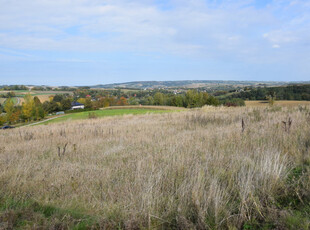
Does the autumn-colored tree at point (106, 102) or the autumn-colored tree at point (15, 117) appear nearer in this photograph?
the autumn-colored tree at point (15, 117)

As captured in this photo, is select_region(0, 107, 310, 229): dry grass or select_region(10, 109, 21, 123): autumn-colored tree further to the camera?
select_region(10, 109, 21, 123): autumn-colored tree

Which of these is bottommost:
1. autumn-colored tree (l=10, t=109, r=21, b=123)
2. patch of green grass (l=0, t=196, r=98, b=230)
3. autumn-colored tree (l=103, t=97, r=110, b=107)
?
autumn-colored tree (l=10, t=109, r=21, b=123)

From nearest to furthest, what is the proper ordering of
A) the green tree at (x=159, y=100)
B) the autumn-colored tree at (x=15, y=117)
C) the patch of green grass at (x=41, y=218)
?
the patch of green grass at (x=41, y=218)
the autumn-colored tree at (x=15, y=117)
the green tree at (x=159, y=100)

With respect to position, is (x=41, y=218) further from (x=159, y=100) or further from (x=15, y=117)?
(x=159, y=100)

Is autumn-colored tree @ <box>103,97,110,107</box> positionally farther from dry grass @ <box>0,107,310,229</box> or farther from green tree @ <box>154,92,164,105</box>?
dry grass @ <box>0,107,310,229</box>

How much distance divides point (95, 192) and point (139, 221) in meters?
1.13

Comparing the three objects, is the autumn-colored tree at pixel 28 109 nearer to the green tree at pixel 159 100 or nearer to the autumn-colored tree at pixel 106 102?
the autumn-colored tree at pixel 106 102

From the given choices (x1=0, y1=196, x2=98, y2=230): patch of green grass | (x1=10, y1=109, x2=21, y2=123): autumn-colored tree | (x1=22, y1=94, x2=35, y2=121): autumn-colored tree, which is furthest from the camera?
(x1=10, y1=109, x2=21, y2=123): autumn-colored tree

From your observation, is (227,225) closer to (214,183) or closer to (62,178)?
(214,183)

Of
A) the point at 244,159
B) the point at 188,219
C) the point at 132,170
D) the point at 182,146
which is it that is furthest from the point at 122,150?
the point at 188,219

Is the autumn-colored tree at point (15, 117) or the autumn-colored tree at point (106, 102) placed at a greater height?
the autumn-colored tree at point (106, 102)

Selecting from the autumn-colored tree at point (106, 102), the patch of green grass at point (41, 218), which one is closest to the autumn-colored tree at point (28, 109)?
the autumn-colored tree at point (106, 102)

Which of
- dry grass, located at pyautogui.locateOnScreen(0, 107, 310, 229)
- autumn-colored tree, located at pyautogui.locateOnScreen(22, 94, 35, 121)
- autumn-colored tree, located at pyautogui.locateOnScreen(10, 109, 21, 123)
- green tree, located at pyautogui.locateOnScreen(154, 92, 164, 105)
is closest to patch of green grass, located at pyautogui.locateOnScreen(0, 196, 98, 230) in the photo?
dry grass, located at pyautogui.locateOnScreen(0, 107, 310, 229)

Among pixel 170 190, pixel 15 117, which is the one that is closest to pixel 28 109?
pixel 15 117
